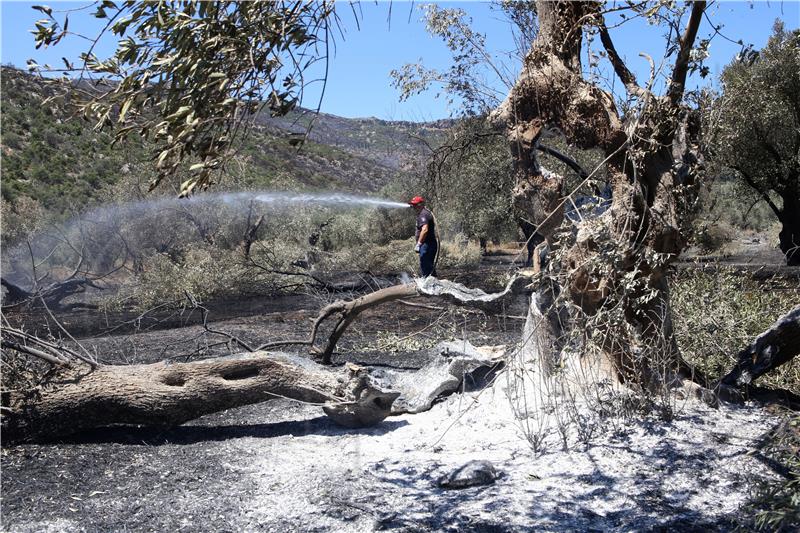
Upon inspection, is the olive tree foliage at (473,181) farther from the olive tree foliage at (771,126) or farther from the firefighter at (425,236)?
the olive tree foliage at (771,126)

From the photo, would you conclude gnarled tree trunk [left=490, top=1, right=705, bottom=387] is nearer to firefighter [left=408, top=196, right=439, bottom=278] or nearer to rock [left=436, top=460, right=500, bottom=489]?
rock [left=436, top=460, right=500, bottom=489]

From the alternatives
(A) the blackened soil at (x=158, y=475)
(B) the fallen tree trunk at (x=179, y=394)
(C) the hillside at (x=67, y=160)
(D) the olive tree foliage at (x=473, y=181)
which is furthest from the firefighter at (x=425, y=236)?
(C) the hillside at (x=67, y=160)

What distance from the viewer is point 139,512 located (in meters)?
4.65

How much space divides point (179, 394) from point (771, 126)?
16.0m

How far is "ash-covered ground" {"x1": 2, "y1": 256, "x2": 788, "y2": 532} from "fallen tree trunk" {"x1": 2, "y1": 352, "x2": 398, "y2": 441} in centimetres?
18

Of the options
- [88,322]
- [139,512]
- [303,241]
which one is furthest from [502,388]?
[303,241]

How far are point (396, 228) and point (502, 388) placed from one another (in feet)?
71.2

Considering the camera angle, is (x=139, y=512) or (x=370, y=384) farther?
(x=370, y=384)

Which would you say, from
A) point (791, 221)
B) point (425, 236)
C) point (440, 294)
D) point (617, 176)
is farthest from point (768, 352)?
point (791, 221)

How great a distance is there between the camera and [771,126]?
17438 millimetres

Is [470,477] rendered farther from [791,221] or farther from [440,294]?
[791,221]

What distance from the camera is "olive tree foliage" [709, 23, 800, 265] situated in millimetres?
17016

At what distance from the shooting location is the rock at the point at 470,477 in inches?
192

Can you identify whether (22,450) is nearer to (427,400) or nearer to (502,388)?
(427,400)
